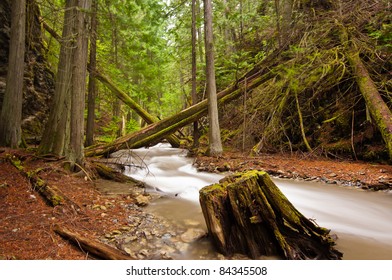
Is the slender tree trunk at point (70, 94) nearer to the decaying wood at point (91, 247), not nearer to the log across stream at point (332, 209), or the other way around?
the log across stream at point (332, 209)

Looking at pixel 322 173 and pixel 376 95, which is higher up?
pixel 376 95

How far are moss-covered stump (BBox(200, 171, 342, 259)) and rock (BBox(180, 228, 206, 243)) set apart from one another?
503 millimetres

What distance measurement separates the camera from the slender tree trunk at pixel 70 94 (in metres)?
6.32

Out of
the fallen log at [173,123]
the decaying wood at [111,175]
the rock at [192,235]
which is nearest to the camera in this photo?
the rock at [192,235]

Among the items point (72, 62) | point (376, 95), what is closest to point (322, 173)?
point (376, 95)

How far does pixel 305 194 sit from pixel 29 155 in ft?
21.9

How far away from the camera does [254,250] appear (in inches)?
128

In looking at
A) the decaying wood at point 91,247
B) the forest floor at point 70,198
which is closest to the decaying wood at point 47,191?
the forest floor at point 70,198

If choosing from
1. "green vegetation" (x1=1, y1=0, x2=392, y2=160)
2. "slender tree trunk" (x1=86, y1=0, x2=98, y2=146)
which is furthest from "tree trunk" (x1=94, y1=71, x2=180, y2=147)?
"slender tree trunk" (x1=86, y1=0, x2=98, y2=146)

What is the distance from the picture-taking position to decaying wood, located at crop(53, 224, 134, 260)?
9.41ft

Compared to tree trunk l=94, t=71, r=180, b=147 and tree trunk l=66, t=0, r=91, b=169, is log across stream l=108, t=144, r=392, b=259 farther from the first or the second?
tree trunk l=94, t=71, r=180, b=147

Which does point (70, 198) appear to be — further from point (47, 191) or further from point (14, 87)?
point (14, 87)

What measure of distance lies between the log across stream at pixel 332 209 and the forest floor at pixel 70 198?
56cm
